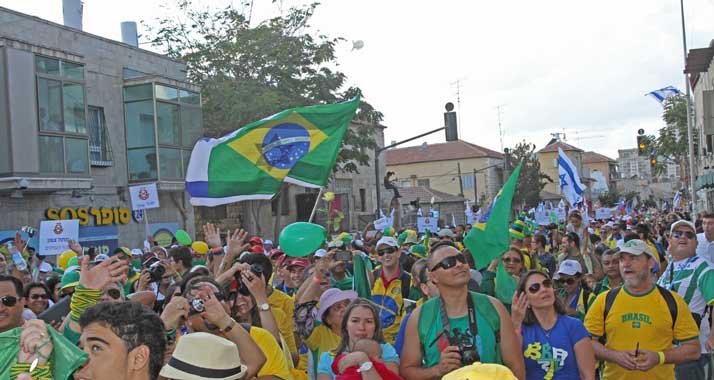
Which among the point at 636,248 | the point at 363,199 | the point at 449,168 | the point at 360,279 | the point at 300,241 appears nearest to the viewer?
the point at 636,248

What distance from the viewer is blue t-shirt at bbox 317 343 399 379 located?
459 cm

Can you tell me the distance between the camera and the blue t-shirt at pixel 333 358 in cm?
459

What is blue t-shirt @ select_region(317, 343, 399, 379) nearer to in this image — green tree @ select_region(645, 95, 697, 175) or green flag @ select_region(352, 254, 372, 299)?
green flag @ select_region(352, 254, 372, 299)

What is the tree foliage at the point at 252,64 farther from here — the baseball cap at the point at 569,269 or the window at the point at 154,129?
the baseball cap at the point at 569,269

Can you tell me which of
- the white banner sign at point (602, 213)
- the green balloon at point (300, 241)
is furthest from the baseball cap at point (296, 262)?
the white banner sign at point (602, 213)

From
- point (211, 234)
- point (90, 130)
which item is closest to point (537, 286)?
point (211, 234)

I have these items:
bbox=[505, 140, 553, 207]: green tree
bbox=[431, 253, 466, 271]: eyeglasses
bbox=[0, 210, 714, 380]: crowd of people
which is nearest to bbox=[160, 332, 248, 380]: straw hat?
bbox=[0, 210, 714, 380]: crowd of people

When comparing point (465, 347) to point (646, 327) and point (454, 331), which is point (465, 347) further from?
point (646, 327)

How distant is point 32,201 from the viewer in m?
21.0

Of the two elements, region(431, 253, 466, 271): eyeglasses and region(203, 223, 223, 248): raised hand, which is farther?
region(203, 223, 223, 248): raised hand

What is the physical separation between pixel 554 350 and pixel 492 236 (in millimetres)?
2315

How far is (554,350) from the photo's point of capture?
15.8 feet

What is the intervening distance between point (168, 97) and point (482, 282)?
20046 mm

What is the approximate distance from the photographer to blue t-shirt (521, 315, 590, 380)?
0.45 metres
